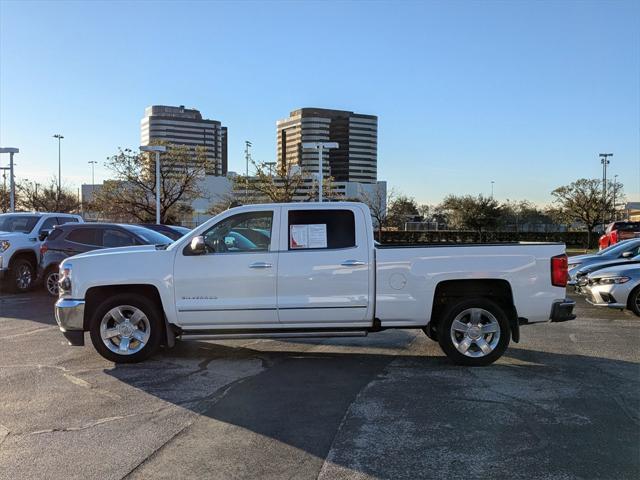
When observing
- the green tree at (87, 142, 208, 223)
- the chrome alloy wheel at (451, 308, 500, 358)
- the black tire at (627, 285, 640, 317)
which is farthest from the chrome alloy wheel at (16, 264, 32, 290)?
the green tree at (87, 142, 208, 223)

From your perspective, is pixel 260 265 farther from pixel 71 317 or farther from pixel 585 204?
pixel 585 204

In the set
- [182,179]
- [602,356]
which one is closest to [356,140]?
[182,179]

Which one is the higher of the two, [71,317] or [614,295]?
A: [71,317]

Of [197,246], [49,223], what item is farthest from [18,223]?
[197,246]

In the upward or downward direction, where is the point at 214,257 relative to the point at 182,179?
downward

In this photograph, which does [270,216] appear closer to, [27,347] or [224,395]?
[224,395]

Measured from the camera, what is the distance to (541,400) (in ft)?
17.6

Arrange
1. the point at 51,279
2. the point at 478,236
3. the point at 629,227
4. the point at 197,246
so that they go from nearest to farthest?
the point at 197,246 < the point at 51,279 < the point at 629,227 < the point at 478,236

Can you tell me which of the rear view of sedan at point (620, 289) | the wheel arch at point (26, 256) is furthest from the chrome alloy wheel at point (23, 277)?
the rear view of sedan at point (620, 289)

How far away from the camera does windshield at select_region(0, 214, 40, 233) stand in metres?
14.9

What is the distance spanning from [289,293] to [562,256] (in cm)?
323

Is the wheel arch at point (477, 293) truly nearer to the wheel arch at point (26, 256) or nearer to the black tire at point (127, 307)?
the black tire at point (127, 307)

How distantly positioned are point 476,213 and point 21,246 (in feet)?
134

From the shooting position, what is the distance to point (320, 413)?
16.4ft
